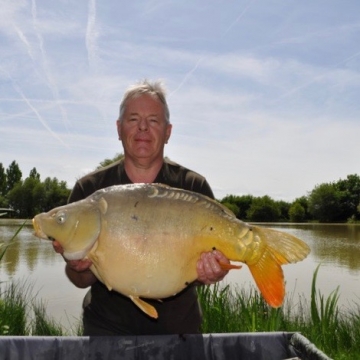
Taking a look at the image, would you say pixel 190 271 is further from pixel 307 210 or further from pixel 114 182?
pixel 307 210

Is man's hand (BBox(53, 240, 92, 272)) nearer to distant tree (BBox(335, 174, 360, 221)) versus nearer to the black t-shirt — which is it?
the black t-shirt

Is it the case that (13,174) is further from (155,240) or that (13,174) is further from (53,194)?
(155,240)

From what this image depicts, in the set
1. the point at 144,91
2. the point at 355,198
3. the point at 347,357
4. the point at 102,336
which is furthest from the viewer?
the point at 355,198

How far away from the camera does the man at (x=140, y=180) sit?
6.34 ft

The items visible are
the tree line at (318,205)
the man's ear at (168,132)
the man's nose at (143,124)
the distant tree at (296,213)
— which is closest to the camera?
the man's nose at (143,124)

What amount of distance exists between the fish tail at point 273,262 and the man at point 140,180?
52 cm

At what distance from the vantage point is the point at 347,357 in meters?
3.09

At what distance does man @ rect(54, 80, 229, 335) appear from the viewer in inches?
76.0

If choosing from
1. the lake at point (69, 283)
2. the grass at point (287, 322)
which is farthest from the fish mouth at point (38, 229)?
the lake at point (69, 283)

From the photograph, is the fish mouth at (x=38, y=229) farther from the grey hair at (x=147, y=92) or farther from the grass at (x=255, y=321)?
the grass at (x=255, y=321)

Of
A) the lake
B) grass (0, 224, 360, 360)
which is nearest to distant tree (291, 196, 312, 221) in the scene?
the lake

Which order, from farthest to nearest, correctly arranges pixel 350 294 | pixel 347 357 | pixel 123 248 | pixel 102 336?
pixel 350 294 < pixel 347 357 < pixel 102 336 < pixel 123 248

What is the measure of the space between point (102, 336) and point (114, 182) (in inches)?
22.7

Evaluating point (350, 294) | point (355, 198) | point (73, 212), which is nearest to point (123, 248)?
point (73, 212)
